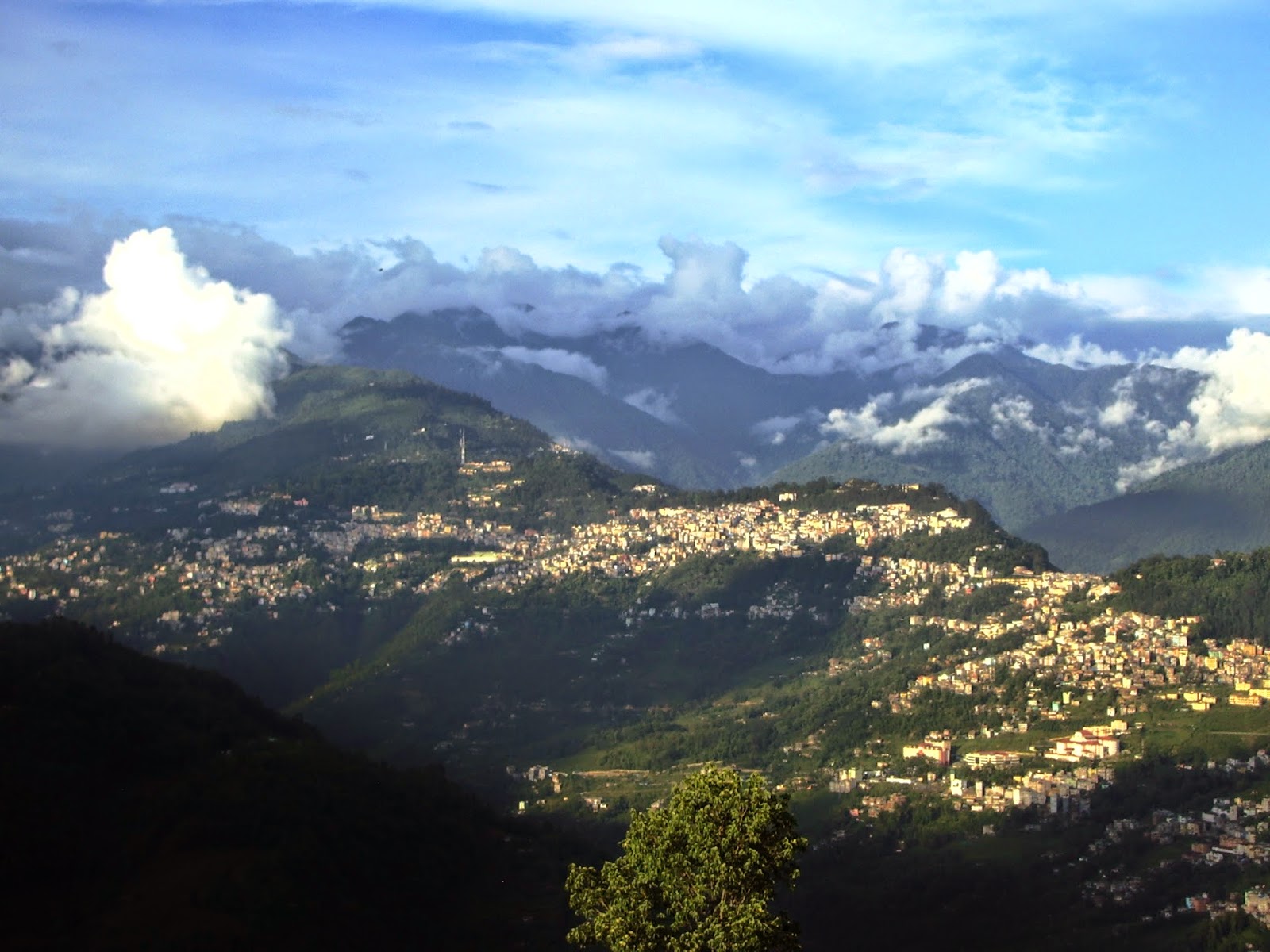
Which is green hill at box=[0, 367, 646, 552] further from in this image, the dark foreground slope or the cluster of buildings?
the dark foreground slope

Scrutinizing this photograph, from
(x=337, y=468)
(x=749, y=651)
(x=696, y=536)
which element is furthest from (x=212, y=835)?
(x=337, y=468)

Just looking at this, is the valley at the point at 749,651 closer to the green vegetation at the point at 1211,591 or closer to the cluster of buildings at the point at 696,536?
the green vegetation at the point at 1211,591

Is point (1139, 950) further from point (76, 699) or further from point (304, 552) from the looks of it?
point (304, 552)

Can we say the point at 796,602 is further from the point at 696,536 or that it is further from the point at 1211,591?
the point at 1211,591

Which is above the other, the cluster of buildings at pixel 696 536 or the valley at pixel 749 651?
the cluster of buildings at pixel 696 536

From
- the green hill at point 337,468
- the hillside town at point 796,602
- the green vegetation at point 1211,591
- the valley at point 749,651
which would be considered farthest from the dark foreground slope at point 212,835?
the green hill at point 337,468

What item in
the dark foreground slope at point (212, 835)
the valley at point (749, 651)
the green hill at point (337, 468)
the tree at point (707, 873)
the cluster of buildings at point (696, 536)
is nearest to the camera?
the tree at point (707, 873)

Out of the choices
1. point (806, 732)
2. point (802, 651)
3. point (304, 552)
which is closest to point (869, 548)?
point (802, 651)
